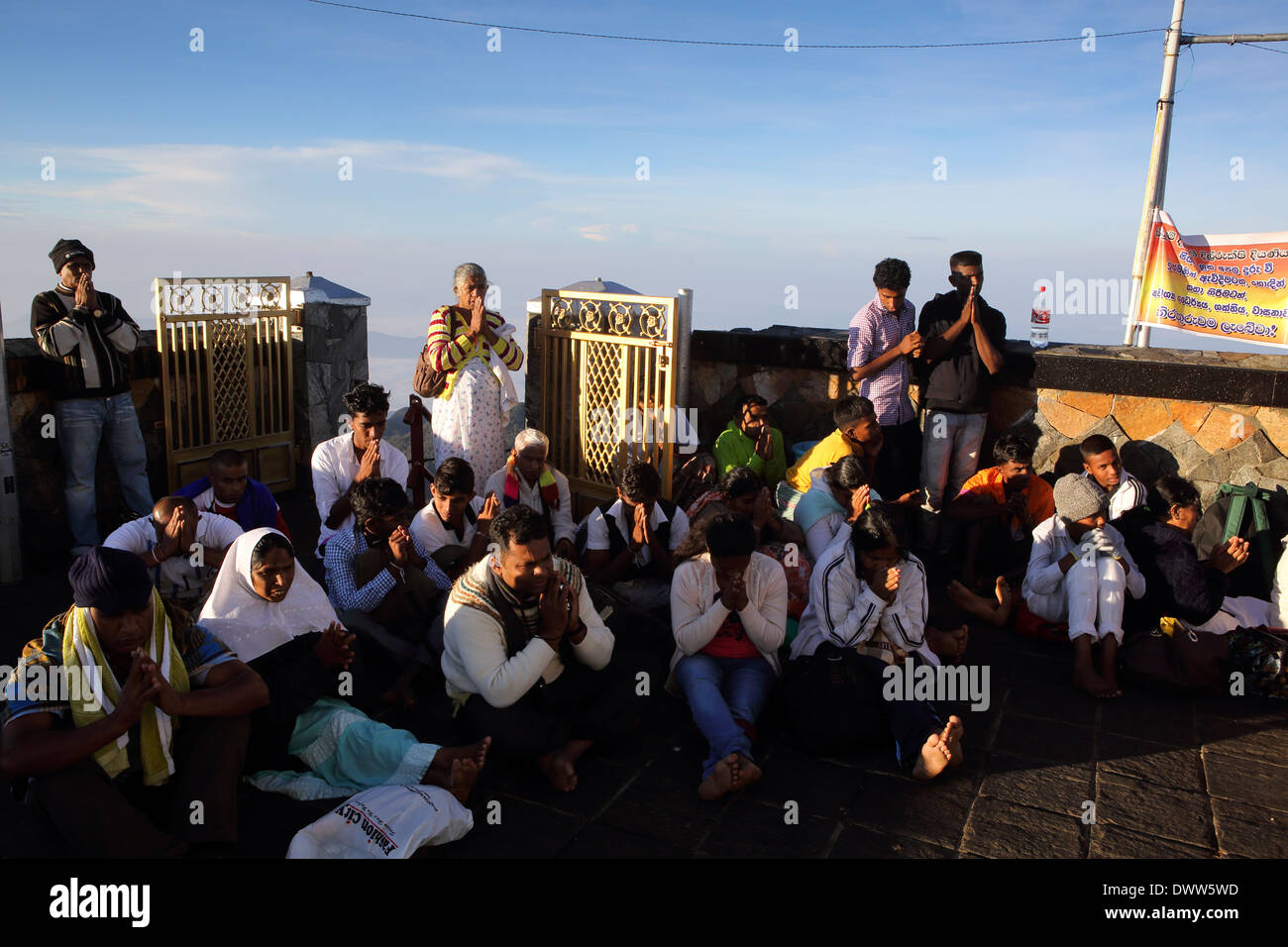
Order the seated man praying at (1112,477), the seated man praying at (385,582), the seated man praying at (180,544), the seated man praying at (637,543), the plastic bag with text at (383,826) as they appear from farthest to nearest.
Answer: the seated man praying at (1112,477), the seated man praying at (637,543), the seated man praying at (385,582), the seated man praying at (180,544), the plastic bag with text at (383,826)

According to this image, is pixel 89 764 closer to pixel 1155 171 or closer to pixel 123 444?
pixel 123 444

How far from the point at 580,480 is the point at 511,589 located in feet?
11.2

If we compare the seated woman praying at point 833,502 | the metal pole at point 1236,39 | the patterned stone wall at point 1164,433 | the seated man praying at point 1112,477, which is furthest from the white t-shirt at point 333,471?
the metal pole at point 1236,39

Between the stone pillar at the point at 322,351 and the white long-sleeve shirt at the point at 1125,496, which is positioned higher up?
the stone pillar at the point at 322,351

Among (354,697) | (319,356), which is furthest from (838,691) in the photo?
(319,356)

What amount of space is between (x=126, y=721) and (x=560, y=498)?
3193 mm

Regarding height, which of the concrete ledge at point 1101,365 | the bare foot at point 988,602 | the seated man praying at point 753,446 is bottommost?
the bare foot at point 988,602

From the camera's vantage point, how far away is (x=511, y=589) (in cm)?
396

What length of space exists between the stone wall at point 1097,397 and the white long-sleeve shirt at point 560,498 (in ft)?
6.72

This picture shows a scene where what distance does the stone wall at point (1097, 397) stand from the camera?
20.6 feet

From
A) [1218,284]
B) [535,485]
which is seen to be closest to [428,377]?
[535,485]

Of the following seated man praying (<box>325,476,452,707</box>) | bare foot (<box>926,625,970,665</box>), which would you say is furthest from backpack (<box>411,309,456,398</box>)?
bare foot (<box>926,625,970,665</box>)

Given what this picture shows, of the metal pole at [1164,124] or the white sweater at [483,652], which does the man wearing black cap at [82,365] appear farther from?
the metal pole at [1164,124]
